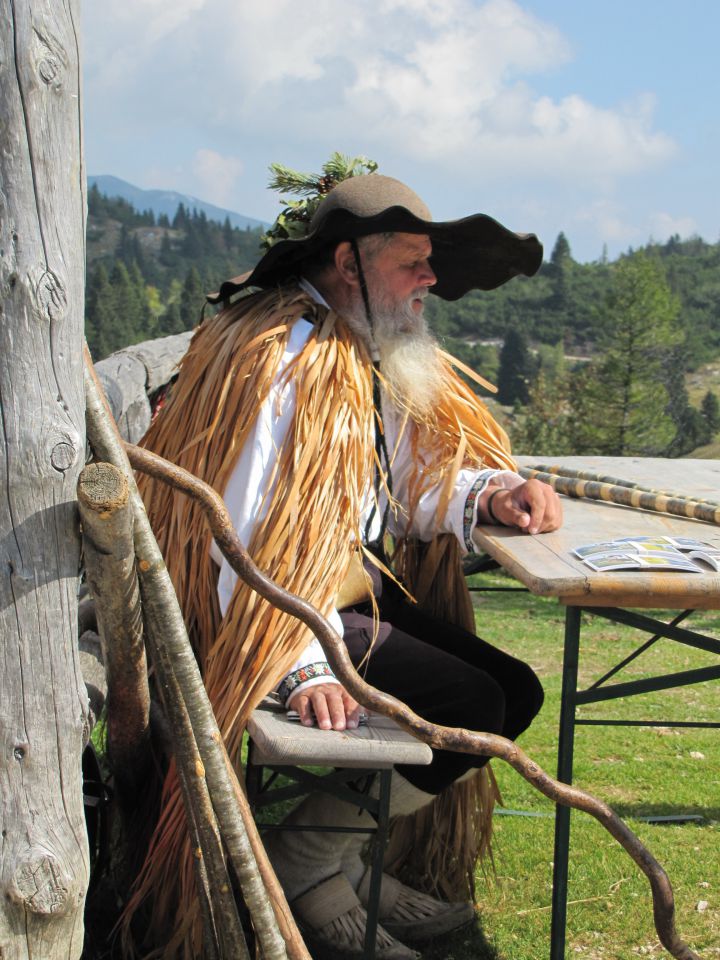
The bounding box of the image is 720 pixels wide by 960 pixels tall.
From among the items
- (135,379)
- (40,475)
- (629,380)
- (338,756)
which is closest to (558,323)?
(629,380)

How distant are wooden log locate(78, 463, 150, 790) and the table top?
795 mm

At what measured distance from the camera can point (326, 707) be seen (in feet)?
7.34

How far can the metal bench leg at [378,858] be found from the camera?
7.61 feet

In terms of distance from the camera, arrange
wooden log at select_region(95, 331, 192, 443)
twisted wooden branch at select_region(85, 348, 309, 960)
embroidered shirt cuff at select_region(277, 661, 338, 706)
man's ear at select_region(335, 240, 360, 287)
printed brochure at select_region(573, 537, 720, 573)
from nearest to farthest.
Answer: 1. twisted wooden branch at select_region(85, 348, 309, 960)
2. printed brochure at select_region(573, 537, 720, 573)
3. embroidered shirt cuff at select_region(277, 661, 338, 706)
4. man's ear at select_region(335, 240, 360, 287)
5. wooden log at select_region(95, 331, 192, 443)

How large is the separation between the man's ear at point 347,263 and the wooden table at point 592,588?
748 mm

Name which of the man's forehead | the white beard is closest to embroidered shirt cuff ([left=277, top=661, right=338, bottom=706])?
the white beard

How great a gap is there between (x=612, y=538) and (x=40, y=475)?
142 cm

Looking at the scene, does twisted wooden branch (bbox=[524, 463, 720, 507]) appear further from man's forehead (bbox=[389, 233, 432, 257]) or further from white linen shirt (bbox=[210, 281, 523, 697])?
man's forehead (bbox=[389, 233, 432, 257])

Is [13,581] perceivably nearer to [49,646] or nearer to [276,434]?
[49,646]

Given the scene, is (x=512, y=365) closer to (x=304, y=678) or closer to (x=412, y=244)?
(x=412, y=244)

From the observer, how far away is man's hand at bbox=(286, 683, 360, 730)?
2223 millimetres

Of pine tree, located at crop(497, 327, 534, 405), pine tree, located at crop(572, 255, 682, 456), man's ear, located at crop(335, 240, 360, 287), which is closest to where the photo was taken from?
man's ear, located at crop(335, 240, 360, 287)

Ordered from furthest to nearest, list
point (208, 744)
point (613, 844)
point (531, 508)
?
point (613, 844)
point (531, 508)
point (208, 744)

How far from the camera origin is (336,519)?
97.8 inches
